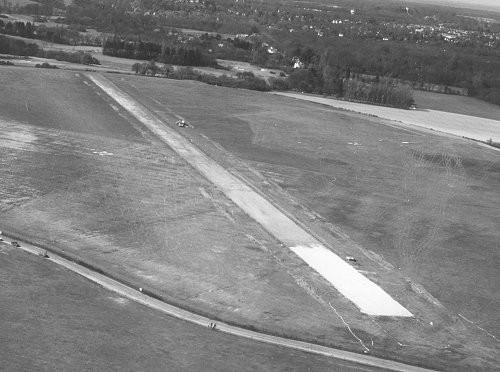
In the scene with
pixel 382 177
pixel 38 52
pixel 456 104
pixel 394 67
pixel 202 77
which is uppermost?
pixel 394 67

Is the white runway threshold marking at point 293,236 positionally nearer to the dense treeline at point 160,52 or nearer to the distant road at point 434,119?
the distant road at point 434,119

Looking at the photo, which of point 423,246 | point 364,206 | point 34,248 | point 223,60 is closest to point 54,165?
point 34,248

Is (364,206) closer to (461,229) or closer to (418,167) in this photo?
(461,229)

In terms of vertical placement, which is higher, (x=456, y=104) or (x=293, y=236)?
(x=293, y=236)

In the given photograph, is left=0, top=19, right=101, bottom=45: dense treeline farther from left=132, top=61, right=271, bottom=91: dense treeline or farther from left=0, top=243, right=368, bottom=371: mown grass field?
left=0, top=243, right=368, bottom=371: mown grass field

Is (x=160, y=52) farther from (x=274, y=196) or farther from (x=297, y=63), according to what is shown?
(x=274, y=196)

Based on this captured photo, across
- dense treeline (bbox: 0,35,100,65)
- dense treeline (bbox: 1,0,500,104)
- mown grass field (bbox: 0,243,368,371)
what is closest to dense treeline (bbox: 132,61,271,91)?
dense treeline (bbox: 1,0,500,104)

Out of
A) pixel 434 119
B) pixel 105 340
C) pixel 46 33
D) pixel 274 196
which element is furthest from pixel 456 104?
pixel 105 340
